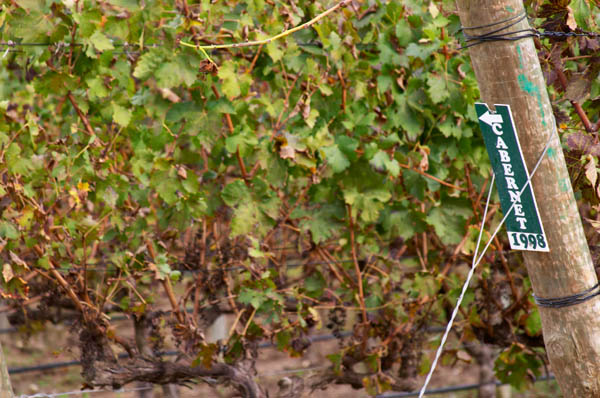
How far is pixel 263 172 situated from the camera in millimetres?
3057

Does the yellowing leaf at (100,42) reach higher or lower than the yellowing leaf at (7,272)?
higher

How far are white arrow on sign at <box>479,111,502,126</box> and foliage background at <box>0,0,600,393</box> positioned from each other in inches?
34.3

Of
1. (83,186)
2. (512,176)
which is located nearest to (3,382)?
(83,186)

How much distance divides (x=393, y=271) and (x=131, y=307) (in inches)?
44.4

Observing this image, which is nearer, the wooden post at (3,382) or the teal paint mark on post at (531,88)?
the teal paint mark on post at (531,88)

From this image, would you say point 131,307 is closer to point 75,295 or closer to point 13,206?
point 75,295

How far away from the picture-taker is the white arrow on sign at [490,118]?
6.21ft

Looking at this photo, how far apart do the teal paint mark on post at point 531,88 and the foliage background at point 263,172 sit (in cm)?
83

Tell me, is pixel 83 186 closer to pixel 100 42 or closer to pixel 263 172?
pixel 100 42

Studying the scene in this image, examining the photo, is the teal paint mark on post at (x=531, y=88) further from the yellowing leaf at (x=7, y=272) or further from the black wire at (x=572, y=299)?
the yellowing leaf at (x=7, y=272)

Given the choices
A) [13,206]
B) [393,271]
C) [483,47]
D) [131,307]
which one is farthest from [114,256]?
[483,47]

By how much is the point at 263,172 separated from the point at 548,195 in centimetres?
140

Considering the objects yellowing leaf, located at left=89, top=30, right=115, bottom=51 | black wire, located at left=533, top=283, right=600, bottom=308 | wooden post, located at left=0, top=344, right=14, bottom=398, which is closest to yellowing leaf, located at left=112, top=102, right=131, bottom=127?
yellowing leaf, located at left=89, top=30, right=115, bottom=51

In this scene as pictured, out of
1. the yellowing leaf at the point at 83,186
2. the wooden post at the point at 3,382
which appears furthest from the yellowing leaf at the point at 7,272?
the wooden post at the point at 3,382
